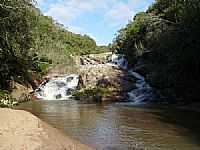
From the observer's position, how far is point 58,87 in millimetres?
50281

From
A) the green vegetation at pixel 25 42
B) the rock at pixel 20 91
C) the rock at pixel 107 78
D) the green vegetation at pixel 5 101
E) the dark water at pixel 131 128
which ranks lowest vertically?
the dark water at pixel 131 128

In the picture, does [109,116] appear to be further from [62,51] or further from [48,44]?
[62,51]

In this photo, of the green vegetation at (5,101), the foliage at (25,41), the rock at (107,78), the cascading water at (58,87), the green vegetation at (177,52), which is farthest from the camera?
the cascading water at (58,87)

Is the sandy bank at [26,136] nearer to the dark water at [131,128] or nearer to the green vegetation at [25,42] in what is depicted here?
the dark water at [131,128]

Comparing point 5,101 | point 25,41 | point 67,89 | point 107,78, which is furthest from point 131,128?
point 67,89

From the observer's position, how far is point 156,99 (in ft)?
132

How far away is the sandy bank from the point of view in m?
12.9

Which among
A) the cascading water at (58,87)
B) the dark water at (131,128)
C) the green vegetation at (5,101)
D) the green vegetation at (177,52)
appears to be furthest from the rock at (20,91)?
the green vegetation at (177,52)

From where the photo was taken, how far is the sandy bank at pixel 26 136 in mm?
12922

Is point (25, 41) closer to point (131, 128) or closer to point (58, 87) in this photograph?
point (131, 128)

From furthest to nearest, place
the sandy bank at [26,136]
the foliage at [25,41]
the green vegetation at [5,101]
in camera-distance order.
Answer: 1. the foliage at [25,41]
2. the green vegetation at [5,101]
3. the sandy bank at [26,136]

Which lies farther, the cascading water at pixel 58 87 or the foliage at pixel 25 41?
the cascading water at pixel 58 87

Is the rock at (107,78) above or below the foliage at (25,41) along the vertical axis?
below

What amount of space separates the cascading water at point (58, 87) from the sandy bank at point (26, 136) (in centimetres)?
3140
